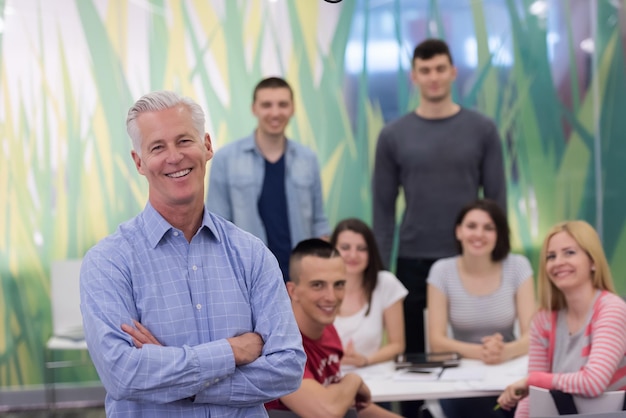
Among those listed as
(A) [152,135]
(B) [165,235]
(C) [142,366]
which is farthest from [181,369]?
(A) [152,135]

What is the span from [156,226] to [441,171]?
2830 mm

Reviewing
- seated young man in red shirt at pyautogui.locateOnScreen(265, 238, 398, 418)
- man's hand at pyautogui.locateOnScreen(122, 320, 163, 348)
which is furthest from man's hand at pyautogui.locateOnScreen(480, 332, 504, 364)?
man's hand at pyautogui.locateOnScreen(122, 320, 163, 348)

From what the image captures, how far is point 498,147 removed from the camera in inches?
189

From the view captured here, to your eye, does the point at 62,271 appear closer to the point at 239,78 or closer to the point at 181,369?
the point at 239,78

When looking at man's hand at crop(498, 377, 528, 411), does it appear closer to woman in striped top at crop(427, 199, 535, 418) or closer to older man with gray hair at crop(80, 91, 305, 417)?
woman in striped top at crop(427, 199, 535, 418)

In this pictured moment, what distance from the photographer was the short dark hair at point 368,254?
14.7 feet

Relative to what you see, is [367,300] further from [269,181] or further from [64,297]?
[64,297]

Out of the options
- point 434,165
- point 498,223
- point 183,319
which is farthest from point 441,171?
point 183,319

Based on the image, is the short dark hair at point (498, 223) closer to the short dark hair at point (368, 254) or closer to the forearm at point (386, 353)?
the short dark hair at point (368, 254)

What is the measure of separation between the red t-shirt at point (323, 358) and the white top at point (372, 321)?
2.87ft

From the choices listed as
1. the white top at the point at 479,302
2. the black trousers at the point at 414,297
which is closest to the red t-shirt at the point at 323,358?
the white top at the point at 479,302

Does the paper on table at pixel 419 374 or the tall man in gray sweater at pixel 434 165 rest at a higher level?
the tall man in gray sweater at pixel 434 165

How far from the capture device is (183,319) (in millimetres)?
2074

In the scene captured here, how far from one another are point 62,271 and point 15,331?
23.9 inches
